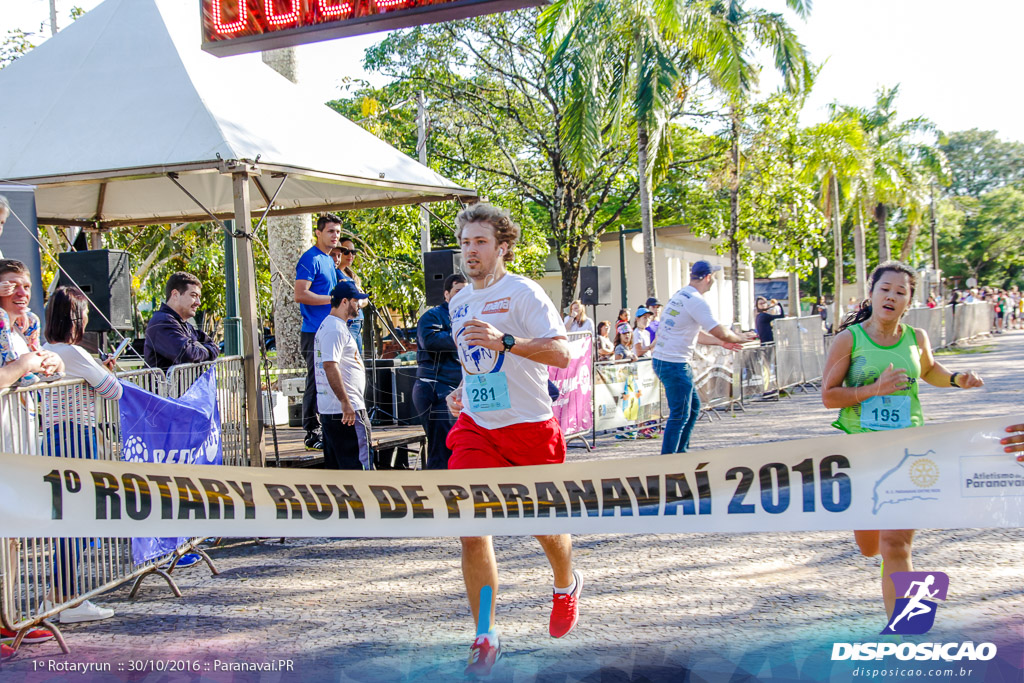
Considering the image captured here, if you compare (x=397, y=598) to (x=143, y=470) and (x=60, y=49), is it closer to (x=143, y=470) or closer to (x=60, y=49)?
(x=143, y=470)

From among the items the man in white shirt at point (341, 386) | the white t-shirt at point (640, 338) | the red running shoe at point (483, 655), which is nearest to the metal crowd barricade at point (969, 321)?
the white t-shirt at point (640, 338)

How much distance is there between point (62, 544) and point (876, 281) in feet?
14.7

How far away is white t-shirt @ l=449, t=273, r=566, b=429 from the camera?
400cm

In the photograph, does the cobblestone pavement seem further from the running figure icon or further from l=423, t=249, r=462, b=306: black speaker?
l=423, t=249, r=462, b=306: black speaker

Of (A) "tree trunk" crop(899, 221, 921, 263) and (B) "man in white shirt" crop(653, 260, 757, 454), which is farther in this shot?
(A) "tree trunk" crop(899, 221, 921, 263)

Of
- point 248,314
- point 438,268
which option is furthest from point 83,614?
point 438,268

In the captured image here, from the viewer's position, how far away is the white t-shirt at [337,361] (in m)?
6.47

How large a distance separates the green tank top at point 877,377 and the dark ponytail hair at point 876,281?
7.5 inches

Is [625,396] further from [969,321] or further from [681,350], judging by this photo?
[969,321]

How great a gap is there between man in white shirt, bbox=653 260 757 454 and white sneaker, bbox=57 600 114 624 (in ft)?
17.0

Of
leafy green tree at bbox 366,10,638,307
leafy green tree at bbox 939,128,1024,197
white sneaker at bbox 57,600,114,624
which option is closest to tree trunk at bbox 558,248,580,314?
leafy green tree at bbox 366,10,638,307

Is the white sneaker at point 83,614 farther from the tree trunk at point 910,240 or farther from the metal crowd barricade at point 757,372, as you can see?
the tree trunk at point 910,240

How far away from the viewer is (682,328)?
839 cm

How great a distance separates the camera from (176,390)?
229 inches
